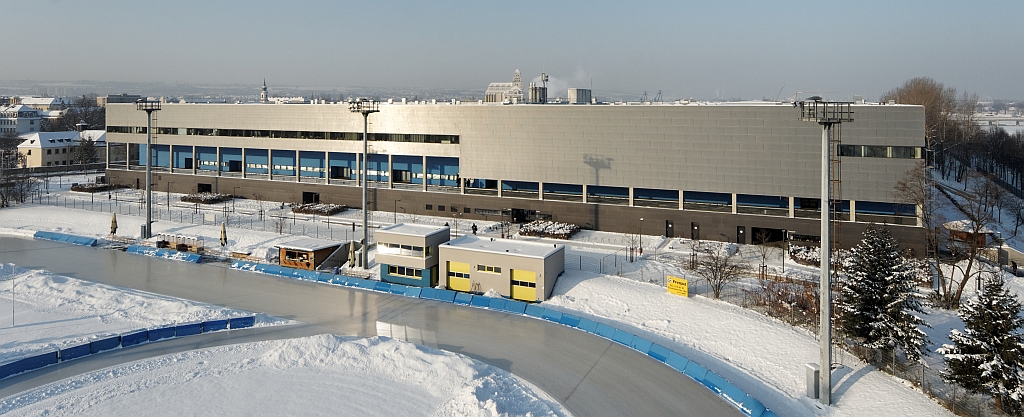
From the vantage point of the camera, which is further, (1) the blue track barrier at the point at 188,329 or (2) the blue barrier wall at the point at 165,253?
(2) the blue barrier wall at the point at 165,253

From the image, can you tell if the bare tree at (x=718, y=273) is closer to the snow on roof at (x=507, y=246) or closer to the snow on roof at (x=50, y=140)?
the snow on roof at (x=507, y=246)

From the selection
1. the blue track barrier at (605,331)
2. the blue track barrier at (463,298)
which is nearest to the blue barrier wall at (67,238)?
the blue track barrier at (463,298)

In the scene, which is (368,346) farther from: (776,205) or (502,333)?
(776,205)

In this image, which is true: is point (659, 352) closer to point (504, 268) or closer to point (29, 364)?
point (504, 268)

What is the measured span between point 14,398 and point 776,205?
124 feet

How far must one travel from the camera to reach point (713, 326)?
2509 cm

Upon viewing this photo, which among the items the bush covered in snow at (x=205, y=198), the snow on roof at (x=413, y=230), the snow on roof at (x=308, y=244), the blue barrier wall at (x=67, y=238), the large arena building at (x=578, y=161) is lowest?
the blue barrier wall at (x=67, y=238)

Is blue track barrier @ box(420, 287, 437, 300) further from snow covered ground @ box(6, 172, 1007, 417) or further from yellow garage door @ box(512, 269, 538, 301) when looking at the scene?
snow covered ground @ box(6, 172, 1007, 417)

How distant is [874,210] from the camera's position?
128 ft

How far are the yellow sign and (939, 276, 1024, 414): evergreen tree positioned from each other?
1063 cm

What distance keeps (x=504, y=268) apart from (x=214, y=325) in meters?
11.9

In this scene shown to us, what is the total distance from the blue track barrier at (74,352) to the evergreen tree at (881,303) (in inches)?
993

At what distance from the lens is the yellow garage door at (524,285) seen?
96.2 ft

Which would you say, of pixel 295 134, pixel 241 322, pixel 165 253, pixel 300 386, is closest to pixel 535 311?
pixel 300 386
